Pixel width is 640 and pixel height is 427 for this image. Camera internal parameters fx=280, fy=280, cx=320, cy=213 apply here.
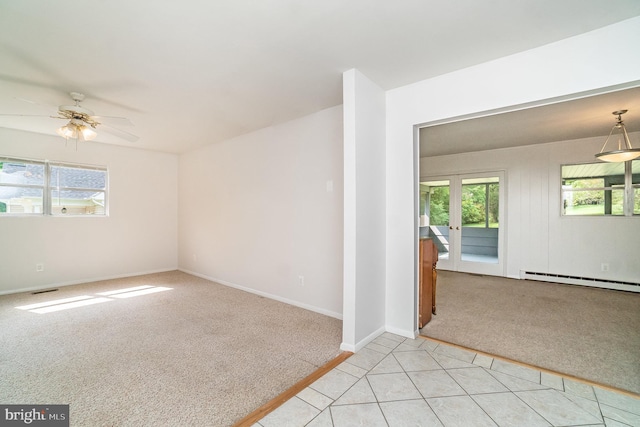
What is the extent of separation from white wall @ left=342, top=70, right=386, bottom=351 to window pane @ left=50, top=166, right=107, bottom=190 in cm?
508

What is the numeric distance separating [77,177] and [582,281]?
8974 mm

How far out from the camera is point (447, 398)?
1875mm

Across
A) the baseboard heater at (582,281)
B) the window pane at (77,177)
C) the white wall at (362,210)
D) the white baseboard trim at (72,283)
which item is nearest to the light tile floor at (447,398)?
the white wall at (362,210)

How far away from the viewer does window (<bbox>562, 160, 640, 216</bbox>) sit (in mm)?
4492

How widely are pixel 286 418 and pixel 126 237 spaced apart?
5242 millimetres

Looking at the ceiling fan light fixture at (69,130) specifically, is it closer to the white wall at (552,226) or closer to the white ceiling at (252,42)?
the white ceiling at (252,42)

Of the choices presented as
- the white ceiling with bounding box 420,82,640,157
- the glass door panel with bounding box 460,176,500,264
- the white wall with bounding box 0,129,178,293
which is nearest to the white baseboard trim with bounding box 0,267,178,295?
the white wall with bounding box 0,129,178,293

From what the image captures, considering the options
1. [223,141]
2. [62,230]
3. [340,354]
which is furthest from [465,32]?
[62,230]

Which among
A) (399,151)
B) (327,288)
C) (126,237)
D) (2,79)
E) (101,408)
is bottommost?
(101,408)

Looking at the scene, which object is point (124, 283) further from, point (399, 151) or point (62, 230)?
point (399, 151)

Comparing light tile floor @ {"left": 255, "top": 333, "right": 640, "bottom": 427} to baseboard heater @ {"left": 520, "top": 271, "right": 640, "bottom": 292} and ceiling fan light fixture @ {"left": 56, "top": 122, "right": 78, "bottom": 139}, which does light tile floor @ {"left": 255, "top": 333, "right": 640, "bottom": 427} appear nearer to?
ceiling fan light fixture @ {"left": 56, "top": 122, "right": 78, "bottom": 139}

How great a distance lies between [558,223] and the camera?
194 inches

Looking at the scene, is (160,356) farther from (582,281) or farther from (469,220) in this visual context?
(582,281)

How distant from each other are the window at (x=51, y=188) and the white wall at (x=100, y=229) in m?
0.15
